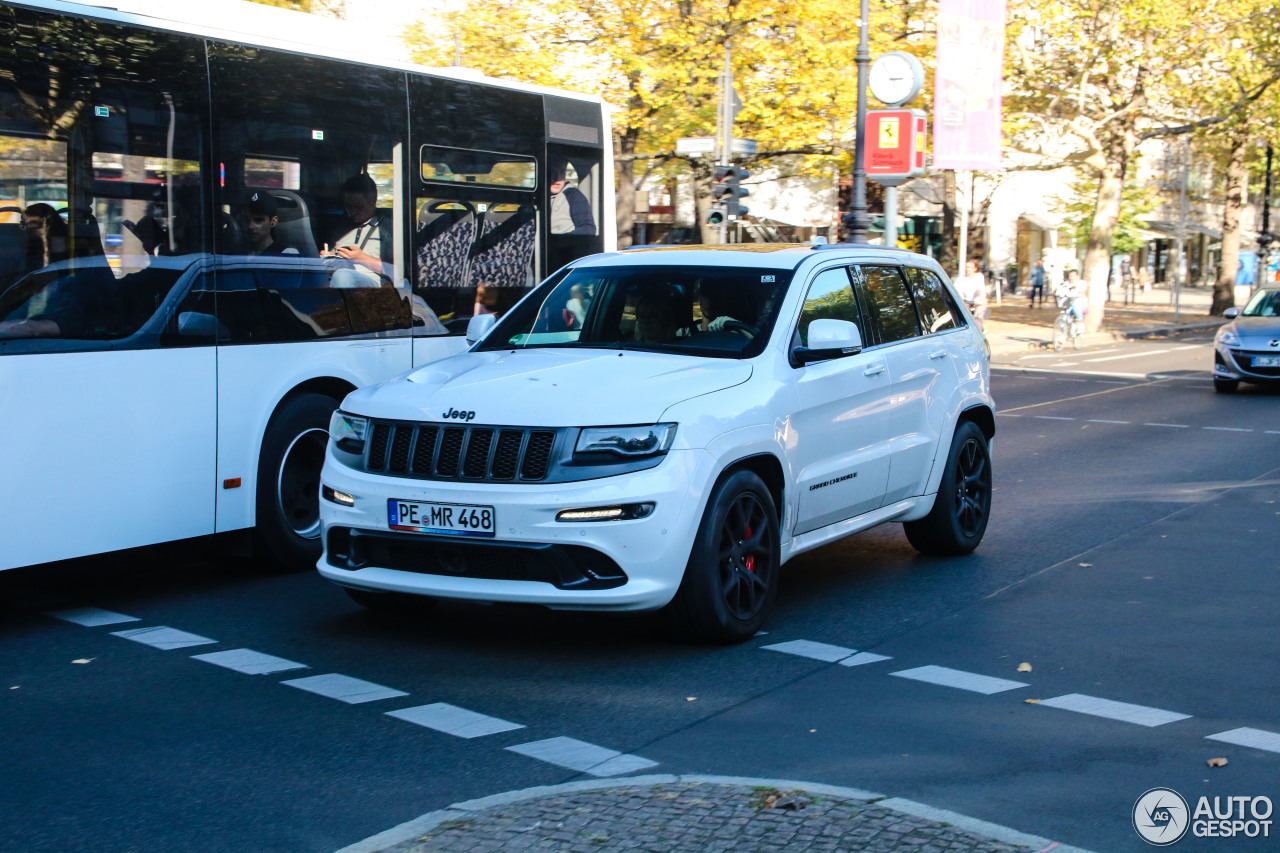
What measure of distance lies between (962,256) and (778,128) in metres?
4.71

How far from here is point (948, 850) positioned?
12.3 feet

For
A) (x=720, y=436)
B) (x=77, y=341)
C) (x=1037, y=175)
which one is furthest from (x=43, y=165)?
(x=1037, y=175)

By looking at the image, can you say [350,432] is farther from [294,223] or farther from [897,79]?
[897,79]

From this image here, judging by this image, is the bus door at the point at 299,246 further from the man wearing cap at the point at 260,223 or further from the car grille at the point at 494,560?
the car grille at the point at 494,560

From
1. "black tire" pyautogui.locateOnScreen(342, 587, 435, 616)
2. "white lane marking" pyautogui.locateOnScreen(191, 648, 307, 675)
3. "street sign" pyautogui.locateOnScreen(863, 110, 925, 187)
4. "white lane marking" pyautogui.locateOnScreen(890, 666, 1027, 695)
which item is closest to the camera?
"white lane marking" pyautogui.locateOnScreen(890, 666, 1027, 695)

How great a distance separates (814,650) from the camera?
6227 mm

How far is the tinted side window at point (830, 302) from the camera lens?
691 cm

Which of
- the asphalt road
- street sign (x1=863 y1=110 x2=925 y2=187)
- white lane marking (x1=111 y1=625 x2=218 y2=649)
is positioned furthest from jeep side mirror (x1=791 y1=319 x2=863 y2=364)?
street sign (x1=863 y1=110 x2=925 y2=187)

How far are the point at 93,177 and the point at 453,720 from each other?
3258 millimetres

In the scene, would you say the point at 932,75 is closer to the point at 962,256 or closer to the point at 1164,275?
the point at 962,256

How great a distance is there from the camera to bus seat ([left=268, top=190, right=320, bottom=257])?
7738mm

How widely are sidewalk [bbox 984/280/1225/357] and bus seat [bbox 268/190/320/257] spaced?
2380cm

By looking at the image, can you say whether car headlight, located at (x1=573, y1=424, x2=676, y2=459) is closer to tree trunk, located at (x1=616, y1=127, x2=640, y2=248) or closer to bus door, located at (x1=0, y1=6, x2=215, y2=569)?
bus door, located at (x1=0, y1=6, x2=215, y2=569)

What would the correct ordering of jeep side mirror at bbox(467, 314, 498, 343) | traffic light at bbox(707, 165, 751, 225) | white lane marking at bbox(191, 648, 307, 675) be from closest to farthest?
white lane marking at bbox(191, 648, 307, 675), jeep side mirror at bbox(467, 314, 498, 343), traffic light at bbox(707, 165, 751, 225)
